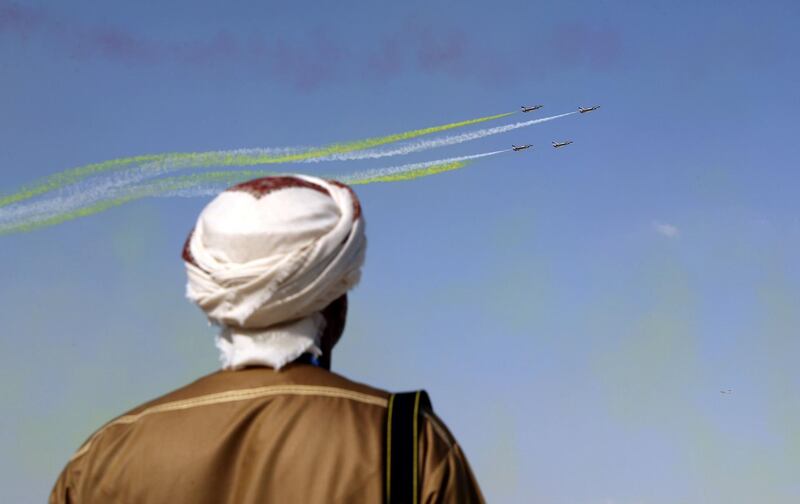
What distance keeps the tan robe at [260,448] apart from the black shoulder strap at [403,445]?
4 centimetres

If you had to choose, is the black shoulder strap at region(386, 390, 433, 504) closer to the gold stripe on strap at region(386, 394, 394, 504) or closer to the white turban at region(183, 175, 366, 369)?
the gold stripe on strap at region(386, 394, 394, 504)

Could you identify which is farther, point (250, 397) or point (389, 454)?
point (250, 397)

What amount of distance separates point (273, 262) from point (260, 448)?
945 millimetres

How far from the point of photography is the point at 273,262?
6.23 m

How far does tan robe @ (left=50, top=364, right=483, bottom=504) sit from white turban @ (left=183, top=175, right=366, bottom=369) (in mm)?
183

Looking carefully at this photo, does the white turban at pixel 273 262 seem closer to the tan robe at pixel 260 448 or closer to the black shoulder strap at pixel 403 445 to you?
the tan robe at pixel 260 448

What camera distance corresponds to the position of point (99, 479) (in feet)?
21.1

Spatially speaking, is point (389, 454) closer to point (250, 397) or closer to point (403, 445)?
point (403, 445)

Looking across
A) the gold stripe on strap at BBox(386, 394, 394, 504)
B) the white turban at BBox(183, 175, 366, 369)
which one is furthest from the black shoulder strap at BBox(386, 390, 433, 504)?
the white turban at BBox(183, 175, 366, 369)

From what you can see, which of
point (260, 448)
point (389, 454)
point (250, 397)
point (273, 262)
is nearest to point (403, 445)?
point (389, 454)

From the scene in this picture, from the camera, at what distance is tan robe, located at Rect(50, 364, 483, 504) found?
596cm

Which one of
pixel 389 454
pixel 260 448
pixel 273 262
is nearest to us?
pixel 389 454

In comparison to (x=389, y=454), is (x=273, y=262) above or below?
above

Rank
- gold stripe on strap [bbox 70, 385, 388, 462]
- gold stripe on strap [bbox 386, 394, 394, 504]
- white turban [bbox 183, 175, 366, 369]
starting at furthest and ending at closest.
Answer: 1. white turban [bbox 183, 175, 366, 369]
2. gold stripe on strap [bbox 70, 385, 388, 462]
3. gold stripe on strap [bbox 386, 394, 394, 504]
